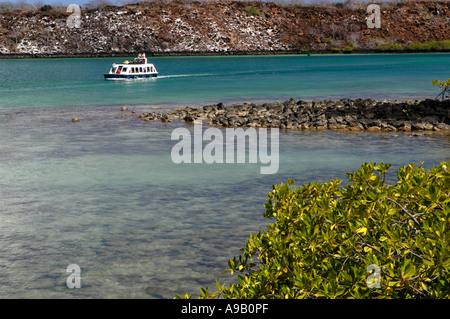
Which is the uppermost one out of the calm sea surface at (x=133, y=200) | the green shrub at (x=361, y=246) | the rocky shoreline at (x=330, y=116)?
the green shrub at (x=361, y=246)

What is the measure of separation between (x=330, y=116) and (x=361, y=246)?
24.4 meters

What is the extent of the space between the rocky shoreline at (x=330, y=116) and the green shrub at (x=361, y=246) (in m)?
20.8

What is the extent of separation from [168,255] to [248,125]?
61.7 feet

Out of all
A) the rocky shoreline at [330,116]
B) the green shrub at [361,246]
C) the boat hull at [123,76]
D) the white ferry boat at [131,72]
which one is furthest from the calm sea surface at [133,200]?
the white ferry boat at [131,72]

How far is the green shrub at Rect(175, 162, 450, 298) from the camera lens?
489cm

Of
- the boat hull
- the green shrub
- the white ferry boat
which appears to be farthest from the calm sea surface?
the white ferry boat

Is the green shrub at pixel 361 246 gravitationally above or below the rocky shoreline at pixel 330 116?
above

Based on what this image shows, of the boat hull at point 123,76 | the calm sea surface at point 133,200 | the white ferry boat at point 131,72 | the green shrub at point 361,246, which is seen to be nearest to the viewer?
the green shrub at point 361,246

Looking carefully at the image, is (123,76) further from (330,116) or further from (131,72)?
(330,116)

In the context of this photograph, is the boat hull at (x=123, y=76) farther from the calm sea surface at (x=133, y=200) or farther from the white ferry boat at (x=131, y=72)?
the calm sea surface at (x=133, y=200)

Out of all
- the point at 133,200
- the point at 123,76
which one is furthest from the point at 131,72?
the point at 133,200

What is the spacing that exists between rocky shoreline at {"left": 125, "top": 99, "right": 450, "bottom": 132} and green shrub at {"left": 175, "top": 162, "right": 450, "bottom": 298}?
2082 centimetres

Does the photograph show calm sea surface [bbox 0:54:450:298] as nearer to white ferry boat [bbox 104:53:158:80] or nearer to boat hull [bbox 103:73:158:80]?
boat hull [bbox 103:73:158:80]

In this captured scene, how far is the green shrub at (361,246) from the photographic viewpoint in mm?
4887
